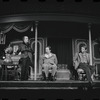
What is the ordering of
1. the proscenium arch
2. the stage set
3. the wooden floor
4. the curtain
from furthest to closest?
the curtain, the stage set, the proscenium arch, the wooden floor

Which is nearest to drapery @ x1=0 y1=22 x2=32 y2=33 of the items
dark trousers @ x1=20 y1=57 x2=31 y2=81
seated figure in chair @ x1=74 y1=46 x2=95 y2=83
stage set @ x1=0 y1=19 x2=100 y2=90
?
stage set @ x1=0 y1=19 x2=100 y2=90

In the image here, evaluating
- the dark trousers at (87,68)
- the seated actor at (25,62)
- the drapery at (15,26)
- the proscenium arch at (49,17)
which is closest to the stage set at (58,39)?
the drapery at (15,26)

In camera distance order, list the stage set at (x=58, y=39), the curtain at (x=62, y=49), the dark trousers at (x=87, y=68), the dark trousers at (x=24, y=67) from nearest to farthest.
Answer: the dark trousers at (x=87, y=68), the dark trousers at (x=24, y=67), the stage set at (x=58, y=39), the curtain at (x=62, y=49)

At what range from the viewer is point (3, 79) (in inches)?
750

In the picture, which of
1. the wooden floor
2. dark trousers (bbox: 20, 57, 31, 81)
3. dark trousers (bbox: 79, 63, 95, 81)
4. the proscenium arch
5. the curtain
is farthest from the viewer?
the curtain

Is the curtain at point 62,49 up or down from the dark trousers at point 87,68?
up

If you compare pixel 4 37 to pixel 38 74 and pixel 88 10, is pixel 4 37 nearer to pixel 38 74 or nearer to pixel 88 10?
pixel 38 74

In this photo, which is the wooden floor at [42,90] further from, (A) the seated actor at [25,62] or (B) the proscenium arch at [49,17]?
(B) the proscenium arch at [49,17]

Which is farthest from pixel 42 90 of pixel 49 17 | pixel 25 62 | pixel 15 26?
pixel 15 26

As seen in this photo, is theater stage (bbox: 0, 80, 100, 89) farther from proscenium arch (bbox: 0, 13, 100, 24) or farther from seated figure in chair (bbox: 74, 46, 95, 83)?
proscenium arch (bbox: 0, 13, 100, 24)

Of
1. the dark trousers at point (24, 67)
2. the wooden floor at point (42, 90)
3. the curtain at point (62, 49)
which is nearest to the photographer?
the wooden floor at point (42, 90)

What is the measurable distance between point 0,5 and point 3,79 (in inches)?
180

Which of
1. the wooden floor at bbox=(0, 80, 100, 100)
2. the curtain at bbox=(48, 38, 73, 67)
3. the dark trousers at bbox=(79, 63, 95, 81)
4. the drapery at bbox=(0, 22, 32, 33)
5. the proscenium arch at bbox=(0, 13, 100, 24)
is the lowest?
the wooden floor at bbox=(0, 80, 100, 100)

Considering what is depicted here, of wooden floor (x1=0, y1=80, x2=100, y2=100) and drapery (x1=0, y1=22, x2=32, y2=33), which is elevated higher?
drapery (x1=0, y1=22, x2=32, y2=33)
